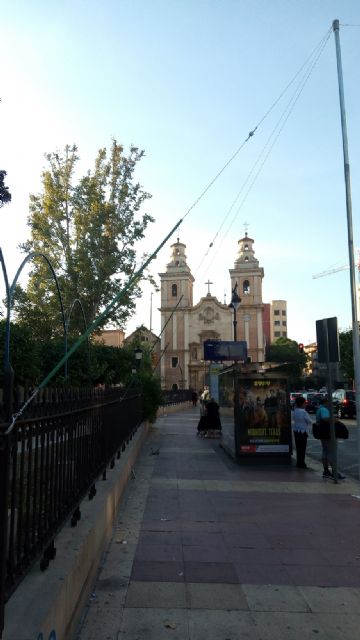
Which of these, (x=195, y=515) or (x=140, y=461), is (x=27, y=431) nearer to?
(x=195, y=515)

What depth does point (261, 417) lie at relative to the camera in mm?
12203

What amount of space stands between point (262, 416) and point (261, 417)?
34mm

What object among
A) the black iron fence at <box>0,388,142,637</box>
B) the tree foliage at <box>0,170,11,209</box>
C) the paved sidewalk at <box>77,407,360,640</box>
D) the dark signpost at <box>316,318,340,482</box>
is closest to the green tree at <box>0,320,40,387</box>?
the tree foliage at <box>0,170,11,209</box>

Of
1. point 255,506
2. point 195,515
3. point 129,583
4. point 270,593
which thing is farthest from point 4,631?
point 255,506

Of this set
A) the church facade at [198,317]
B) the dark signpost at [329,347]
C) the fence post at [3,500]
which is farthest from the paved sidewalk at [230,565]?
the church facade at [198,317]

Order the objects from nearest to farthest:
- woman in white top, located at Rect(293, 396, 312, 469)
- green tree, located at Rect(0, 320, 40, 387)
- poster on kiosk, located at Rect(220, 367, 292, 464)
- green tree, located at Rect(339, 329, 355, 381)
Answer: woman in white top, located at Rect(293, 396, 312, 469)
poster on kiosk, located at Rect(220, 367, 292, 464)
green tree, located at Rect(0, 320, 40, 387)
green tree, located at Rect(339, 329, 355, 381)

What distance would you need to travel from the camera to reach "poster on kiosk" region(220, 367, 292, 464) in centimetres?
1199

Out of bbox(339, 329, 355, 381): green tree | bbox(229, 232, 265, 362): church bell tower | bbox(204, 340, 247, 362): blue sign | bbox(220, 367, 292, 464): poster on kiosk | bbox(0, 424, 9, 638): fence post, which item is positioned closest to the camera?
bbox(0, 424, 9, 638): fence post

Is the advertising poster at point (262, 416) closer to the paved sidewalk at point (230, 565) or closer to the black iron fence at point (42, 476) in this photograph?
the paved sidewalk at point (230, 565)

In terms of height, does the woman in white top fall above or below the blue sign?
below

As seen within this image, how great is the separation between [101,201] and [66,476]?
1054 inches

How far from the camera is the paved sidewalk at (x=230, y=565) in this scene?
152 inches

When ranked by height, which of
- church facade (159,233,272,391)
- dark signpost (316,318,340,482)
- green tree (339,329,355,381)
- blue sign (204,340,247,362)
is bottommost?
dark signpost (316,318,340,482)

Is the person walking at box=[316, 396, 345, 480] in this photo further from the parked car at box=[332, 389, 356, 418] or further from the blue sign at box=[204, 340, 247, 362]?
the parked car at box=[332, 389, 356, 418]
